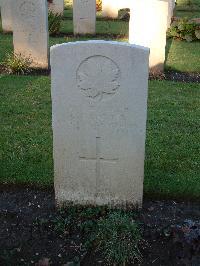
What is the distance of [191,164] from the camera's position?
491 centimetres

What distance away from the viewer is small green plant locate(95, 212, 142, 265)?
333cm

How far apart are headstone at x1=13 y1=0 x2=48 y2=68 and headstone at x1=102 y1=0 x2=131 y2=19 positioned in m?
6.75

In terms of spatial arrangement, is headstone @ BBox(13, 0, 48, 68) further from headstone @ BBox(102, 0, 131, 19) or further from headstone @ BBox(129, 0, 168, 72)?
headstone @ BBox(102, 0, 131, 19)

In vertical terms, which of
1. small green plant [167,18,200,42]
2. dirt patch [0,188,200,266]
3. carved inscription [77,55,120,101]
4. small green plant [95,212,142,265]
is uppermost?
carved inscription [77,55,120,101]

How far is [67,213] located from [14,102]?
335 cm

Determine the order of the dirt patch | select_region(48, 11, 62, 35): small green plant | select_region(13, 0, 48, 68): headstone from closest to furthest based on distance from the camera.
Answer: the dirt patch, select_region(13, 0, 48, 68): headstone, select_region(48, 11, 62, 35): small green plant

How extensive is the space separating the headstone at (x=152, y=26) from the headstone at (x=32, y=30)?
1.84 m

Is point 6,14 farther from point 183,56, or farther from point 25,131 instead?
point 25,131

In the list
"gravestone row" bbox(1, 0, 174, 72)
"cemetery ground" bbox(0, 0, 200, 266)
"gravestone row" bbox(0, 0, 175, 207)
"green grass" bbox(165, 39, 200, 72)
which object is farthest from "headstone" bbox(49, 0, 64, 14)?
"gravestone row" bbox(0, 0, 175, 207)

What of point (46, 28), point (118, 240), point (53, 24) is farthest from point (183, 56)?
point (118, 240)

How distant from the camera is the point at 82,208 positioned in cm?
404

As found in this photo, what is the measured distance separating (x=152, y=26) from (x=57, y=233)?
18.9ft

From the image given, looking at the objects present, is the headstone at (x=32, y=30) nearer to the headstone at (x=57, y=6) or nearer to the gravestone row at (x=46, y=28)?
the gravestone row at (x=46, y=28)

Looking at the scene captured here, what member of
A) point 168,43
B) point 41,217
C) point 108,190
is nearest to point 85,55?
point 108,190
